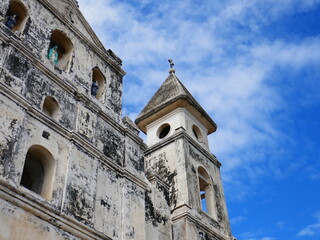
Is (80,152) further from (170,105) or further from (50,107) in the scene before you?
(170,105)

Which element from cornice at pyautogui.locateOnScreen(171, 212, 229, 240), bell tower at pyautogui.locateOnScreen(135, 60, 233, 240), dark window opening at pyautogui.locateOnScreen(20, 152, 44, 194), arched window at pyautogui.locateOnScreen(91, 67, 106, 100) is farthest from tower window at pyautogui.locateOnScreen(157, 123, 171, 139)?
dark window opening at pyautogui.locateOnScreen(20, 152, 44, 194)

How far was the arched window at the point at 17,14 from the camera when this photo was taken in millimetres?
11781

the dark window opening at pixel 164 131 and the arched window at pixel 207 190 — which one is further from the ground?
the dark window opening at pixel 164 131

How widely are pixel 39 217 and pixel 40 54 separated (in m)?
4.50

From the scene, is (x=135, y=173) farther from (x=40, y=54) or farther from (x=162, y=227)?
(x=40, y=54)

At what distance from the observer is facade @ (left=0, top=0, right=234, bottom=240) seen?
9.21 metres

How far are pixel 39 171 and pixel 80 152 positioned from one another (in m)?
1.09

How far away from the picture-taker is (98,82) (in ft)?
45.9

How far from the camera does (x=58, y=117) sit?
10914mm

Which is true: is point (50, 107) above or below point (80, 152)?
above

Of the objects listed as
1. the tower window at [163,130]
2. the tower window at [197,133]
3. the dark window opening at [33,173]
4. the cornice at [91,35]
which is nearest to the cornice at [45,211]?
the dark window opening at [33,173]

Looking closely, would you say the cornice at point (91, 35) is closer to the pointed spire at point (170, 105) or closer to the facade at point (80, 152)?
the facade at point (80, 152)

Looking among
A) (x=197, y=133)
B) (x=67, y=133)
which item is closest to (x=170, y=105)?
Answer: (x=197, y=133)

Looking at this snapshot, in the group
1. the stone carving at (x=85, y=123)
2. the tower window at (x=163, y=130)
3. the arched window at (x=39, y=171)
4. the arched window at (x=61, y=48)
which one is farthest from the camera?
the tower window at (x=163, y=130)
